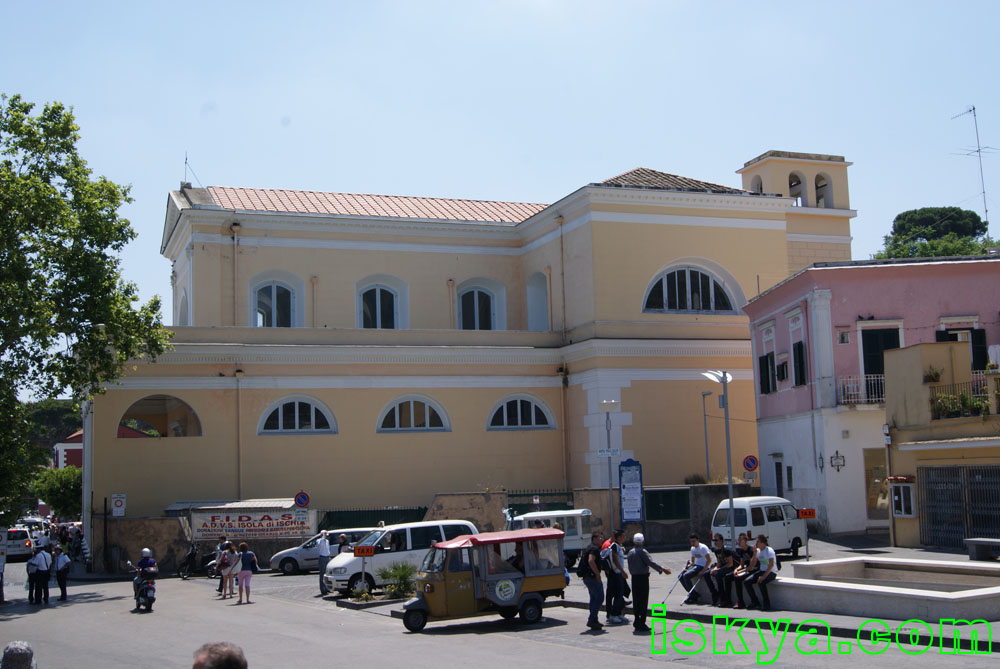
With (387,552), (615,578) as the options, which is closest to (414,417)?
(387,552)

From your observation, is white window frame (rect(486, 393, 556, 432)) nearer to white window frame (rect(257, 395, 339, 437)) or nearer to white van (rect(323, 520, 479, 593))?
white window frame (rect(257, 395, 339, 437))

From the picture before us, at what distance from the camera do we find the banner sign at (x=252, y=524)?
106 ft

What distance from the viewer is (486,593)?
19.0 metres

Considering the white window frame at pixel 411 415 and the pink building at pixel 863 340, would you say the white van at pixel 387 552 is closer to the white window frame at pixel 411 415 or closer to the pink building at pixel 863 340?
the pink building at pixel 863 340

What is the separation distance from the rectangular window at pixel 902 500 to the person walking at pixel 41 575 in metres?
20.7

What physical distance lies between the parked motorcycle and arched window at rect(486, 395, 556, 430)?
1670 cm

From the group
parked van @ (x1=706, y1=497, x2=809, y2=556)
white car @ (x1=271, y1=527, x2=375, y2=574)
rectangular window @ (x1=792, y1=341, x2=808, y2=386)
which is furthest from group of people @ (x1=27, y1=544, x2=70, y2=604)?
rectangular window @ (x1=792, y1=341, x2=808, y2=386)

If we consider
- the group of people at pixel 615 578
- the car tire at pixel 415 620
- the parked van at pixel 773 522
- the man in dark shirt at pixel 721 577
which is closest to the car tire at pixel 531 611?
the group of people at pixel 615 578

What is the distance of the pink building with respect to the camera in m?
30.3

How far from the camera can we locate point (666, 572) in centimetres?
1853

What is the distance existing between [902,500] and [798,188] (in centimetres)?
2203

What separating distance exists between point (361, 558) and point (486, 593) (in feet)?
23.1

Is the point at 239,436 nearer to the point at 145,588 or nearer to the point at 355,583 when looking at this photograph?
the point at 355,583

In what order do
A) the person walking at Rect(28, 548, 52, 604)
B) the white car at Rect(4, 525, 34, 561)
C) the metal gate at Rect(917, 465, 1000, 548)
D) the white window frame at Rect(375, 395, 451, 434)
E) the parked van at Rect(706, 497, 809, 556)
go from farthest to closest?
the white car at Rect(4, 525, 34, 561), the white window frame at Rect(375, 395, 451, 434), the parked van at Rect(706, 497, 809, 556), the person walking at Rect(28, 548, 52, 604), the metal gate at Rect(917, 465, 1000, 548)
